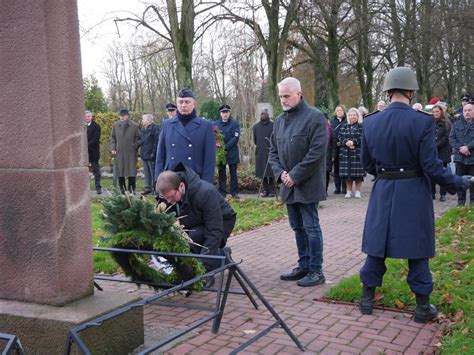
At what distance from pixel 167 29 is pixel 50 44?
1729cm

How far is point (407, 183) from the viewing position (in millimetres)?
4574

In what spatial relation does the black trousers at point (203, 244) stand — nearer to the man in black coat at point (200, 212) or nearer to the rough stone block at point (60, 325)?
the man in black coat at point (200, 212)

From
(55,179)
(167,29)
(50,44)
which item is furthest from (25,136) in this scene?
(167,29)

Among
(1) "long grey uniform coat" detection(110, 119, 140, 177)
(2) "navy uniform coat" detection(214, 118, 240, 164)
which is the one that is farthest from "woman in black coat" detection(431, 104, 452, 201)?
(1) "long grey uniform coat" detection(110, 119, 140, 177)

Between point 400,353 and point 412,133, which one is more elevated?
point 412,133

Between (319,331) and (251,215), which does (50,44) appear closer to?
(319,331)

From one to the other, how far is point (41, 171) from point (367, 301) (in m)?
2.87

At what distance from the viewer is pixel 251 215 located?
10.6 metres

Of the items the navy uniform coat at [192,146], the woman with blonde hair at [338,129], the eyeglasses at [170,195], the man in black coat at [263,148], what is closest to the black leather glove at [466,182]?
the eyeglasses at [170,195]

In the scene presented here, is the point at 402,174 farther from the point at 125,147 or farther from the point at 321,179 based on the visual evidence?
the point at 125,147

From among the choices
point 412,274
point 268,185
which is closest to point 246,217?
point 268,185

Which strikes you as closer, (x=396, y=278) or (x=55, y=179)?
(x=55, y=179)

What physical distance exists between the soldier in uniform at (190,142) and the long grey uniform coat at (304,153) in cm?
114

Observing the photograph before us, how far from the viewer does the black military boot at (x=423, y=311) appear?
4.58 meters
